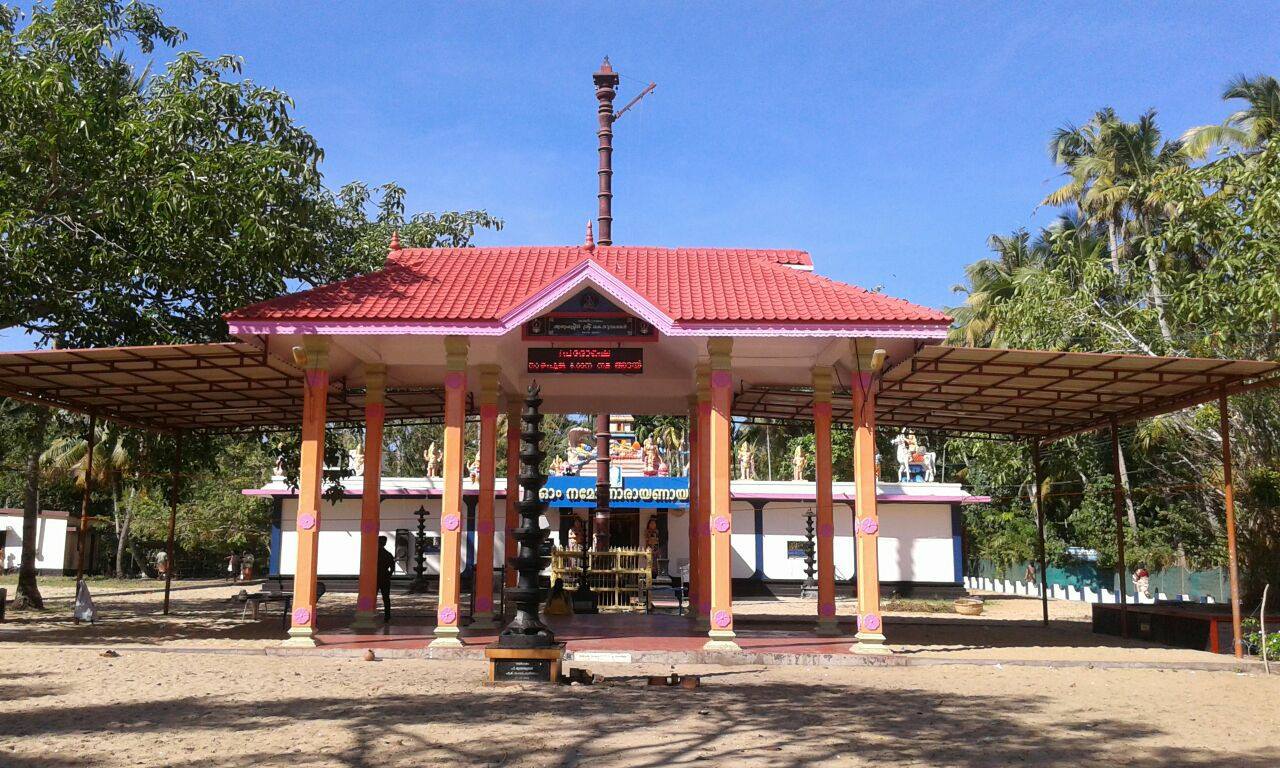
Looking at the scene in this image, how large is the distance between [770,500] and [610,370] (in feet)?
56.0

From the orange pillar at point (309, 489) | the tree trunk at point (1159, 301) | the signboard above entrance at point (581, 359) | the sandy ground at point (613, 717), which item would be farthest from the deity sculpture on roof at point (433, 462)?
the tree trunk at point (1159, 301)

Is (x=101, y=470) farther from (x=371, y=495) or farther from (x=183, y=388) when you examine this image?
(x=371, y=495)

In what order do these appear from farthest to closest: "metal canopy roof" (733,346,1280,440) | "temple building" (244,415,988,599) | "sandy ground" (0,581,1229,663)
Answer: "temple building" (244,415,988,599), "sandy ground" (0,581,1229,663), "metal canopy roof" (733,346,1280,440)

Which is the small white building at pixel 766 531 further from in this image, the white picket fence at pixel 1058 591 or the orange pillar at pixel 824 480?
the orange pillar at pixel 824 480

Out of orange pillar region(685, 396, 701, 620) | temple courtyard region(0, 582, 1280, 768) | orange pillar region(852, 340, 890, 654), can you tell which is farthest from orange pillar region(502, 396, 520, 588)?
orange pillar region(852, 340, 890, 654)

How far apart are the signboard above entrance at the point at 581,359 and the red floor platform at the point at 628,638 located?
3.87 meters

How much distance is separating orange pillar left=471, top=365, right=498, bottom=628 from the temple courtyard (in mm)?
1026

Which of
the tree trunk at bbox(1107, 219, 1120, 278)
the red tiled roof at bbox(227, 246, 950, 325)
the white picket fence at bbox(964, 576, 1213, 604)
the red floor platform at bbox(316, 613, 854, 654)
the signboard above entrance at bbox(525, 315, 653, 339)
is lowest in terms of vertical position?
the white picket fence at bbox(964, 576, 1213, 604)

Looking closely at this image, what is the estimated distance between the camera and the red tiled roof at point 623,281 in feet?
44.4

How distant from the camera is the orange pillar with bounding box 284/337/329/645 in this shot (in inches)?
532

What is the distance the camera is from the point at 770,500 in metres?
30.7

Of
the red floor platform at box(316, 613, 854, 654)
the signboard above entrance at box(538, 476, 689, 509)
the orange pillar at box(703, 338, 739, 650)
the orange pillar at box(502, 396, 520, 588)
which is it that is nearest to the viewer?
the orange pillar at box(703, 338, 739, 650)

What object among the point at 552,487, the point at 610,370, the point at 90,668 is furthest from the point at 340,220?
the point at 90,668

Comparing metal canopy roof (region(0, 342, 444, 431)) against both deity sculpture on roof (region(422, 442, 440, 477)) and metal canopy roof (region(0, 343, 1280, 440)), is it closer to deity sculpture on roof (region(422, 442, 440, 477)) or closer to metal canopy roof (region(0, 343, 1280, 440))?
metal canopy roof (region(0, 343, 1280, 440))
